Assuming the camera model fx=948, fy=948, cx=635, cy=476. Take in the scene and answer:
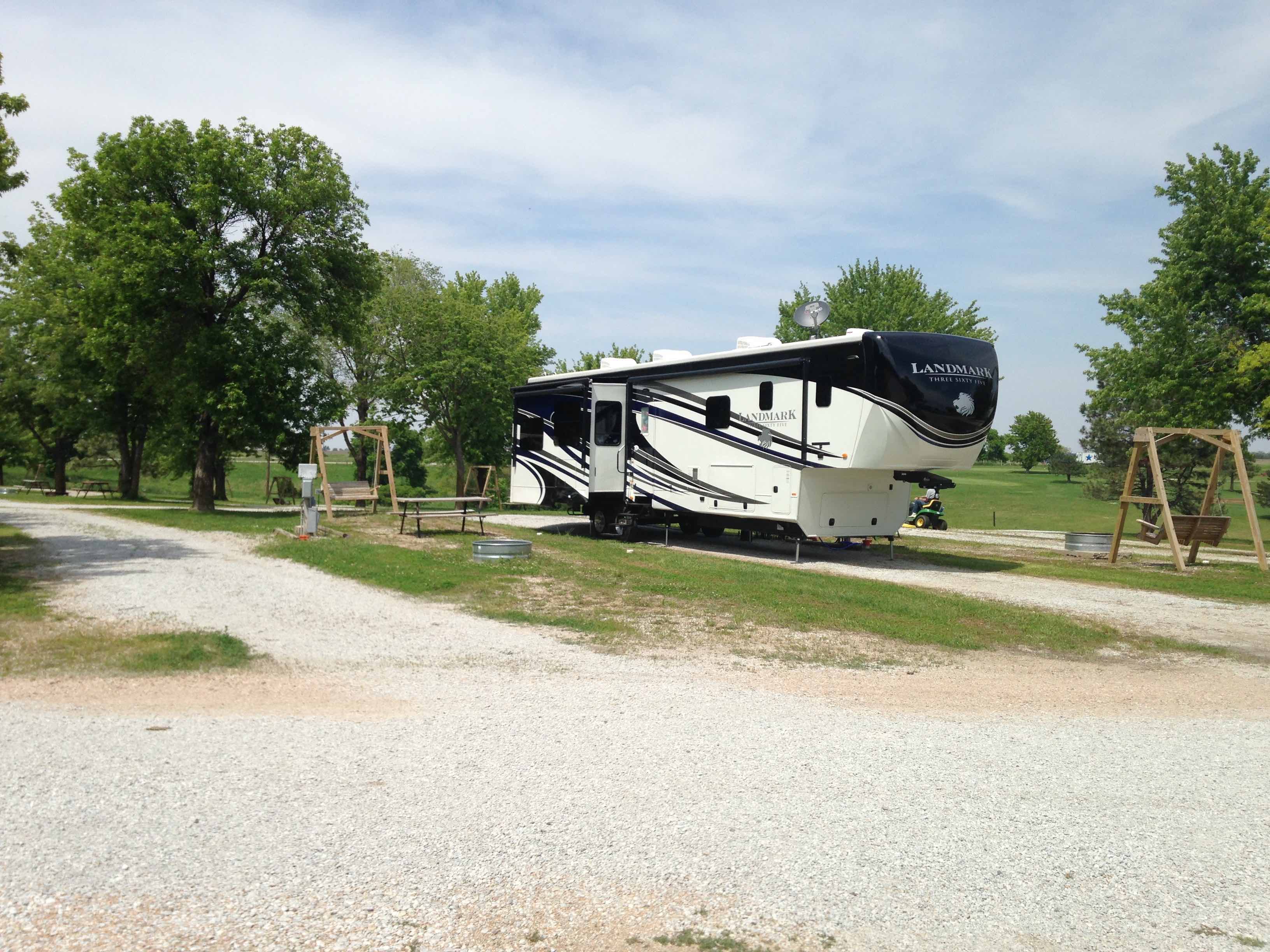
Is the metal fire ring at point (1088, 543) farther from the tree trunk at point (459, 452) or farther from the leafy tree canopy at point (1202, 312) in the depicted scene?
the tree trunk at point (459, 452)

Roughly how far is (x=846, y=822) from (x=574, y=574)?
878cm

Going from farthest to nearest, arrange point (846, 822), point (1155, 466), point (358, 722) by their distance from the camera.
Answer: point (1155, 466) → point (358, 722) → point (846, 822)

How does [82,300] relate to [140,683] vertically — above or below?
above

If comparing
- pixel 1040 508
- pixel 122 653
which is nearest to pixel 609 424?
pixel 122 653

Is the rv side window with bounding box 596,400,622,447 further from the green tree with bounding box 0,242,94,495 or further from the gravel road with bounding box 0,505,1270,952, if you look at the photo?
the green tree with bounding box 0,242,94,495

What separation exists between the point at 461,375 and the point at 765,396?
26807 mm

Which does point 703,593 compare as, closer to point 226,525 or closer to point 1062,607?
point 1062,607

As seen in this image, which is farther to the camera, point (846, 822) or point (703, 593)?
point (703, 593)

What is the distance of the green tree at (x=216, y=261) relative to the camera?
22.3 m

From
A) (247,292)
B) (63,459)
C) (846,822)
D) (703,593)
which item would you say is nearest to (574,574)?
(703,593)

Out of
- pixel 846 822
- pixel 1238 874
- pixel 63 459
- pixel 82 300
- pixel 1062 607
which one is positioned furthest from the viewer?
pixel 63 459

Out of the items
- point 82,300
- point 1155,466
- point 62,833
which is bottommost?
point 62,833

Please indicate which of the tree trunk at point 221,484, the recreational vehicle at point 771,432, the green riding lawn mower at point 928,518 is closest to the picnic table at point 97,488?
the tree trunk at point 221,484

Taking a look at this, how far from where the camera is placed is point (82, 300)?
75.7 feet
